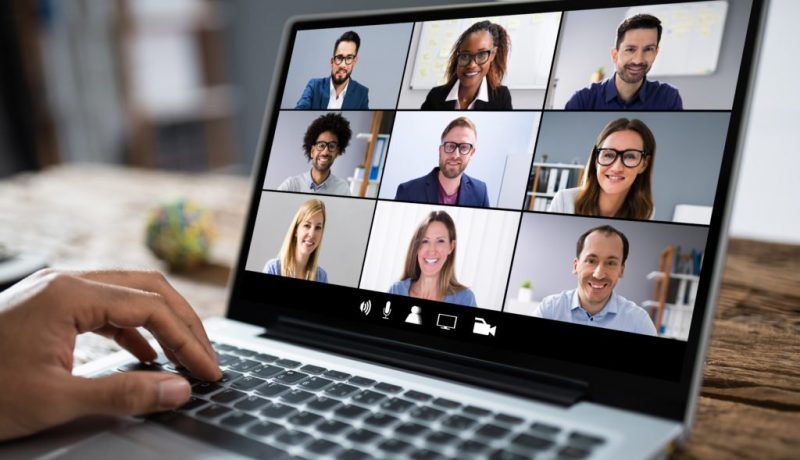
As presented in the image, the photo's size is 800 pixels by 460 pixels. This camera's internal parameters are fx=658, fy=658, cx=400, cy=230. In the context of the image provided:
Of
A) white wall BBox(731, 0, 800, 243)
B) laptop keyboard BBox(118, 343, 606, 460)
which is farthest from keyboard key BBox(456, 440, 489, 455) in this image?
white wall BBox(731, 0, 800, 243)

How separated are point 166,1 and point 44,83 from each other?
3.10ft

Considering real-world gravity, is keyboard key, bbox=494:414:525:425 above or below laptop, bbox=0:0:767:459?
below

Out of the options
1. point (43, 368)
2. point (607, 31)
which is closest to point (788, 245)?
point (607, 31)

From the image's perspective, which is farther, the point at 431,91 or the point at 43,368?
the point at 431,91

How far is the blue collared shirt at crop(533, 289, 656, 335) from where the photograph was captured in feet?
1.66

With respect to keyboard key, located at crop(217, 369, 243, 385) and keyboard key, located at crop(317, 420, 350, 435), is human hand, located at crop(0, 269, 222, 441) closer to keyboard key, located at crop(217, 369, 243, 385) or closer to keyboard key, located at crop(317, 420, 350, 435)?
keyboard key, located at crop(217, 369, 243, 385)

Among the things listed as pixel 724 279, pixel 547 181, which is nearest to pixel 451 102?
pixel 547 181

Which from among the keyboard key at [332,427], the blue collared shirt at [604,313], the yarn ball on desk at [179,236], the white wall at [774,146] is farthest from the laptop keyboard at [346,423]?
the white wall at [774,146]

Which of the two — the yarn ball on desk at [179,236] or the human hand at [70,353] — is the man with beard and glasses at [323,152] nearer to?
the human hand at [70,353]

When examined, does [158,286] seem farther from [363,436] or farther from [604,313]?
[604,313]

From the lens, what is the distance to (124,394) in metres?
0.48

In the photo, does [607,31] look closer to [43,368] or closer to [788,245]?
[43,368]

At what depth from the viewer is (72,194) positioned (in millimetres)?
1643

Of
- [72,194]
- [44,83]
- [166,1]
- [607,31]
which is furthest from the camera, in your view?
[166,1]
